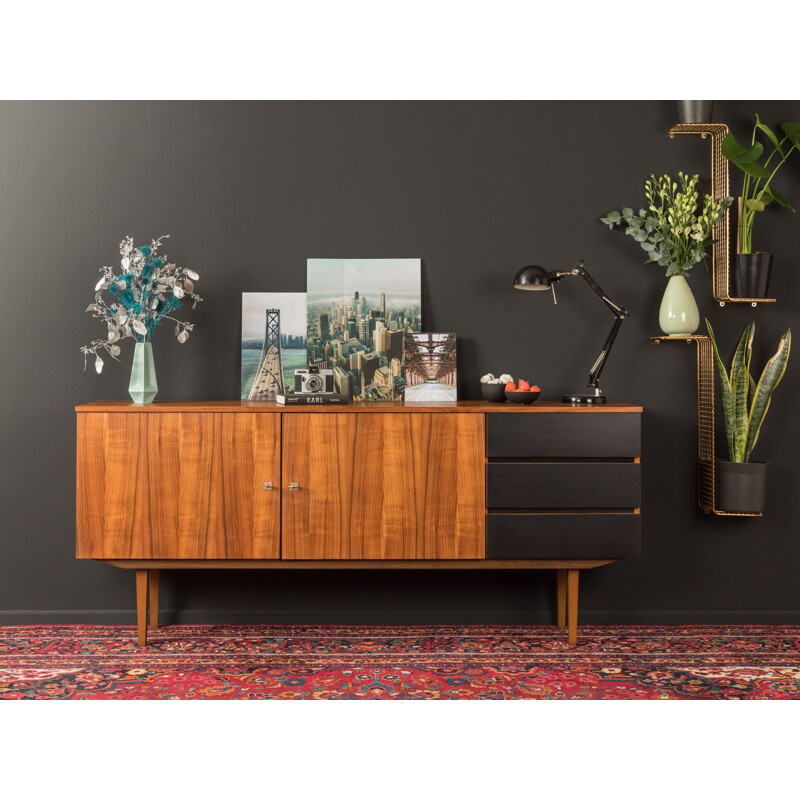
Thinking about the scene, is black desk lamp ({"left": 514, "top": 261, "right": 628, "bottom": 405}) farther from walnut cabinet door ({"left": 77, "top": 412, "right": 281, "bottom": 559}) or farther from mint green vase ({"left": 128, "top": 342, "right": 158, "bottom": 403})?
mint green vase ({"left": 128, "top": 342, "right": 158, "bottom": 403})

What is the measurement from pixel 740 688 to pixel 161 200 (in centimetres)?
334

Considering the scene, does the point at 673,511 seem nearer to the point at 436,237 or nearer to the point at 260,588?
the point at 436,237

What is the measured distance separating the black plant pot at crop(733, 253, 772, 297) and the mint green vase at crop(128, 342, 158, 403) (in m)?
2.75

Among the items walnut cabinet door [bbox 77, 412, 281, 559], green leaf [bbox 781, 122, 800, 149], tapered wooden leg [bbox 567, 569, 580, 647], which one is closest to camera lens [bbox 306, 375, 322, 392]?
walnut cabinet door [bbox 77, 412, 281, 559]

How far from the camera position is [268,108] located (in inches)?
135

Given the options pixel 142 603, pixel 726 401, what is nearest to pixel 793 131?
pixel 726 401

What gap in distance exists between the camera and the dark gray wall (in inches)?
135

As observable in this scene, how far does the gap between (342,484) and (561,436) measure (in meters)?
0.94

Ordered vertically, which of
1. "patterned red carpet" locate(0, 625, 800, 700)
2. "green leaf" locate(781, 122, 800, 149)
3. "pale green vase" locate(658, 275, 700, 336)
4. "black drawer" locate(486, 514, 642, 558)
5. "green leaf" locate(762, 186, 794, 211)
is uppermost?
"green leaf" locate(781, 122, 800, 149)

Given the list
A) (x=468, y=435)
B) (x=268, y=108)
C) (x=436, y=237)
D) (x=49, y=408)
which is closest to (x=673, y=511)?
(x=468, y=435)

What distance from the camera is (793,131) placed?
10.8 feet

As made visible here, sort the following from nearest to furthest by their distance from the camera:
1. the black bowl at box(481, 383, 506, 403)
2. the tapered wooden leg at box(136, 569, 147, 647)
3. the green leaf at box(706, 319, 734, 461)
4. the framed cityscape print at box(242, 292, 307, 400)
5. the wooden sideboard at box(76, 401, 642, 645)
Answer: the wooden sideboard at box(76, 401, 642, 645)
the tapered wooden leg at box(136, 569, 147, 647)
the black bowl at box(481, 383, 506, 403)
the green leaf at box(706, 319, 734, 461)
the framed cityscape print at box(242, 292, 307, 400)

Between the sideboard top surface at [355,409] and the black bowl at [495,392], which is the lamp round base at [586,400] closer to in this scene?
the sideboard top surface at [355,409]

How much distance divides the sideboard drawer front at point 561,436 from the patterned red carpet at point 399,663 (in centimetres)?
90
